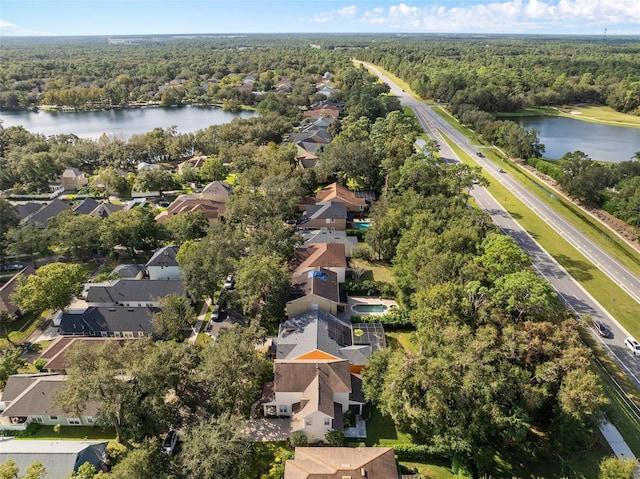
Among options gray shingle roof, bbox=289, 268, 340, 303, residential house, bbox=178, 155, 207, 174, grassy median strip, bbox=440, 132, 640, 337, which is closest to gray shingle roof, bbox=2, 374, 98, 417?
gray shingle roof, bbox=289, 268, 340, 303

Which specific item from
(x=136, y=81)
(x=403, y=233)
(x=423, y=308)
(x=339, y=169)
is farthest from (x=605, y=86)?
(x=136, y=81)

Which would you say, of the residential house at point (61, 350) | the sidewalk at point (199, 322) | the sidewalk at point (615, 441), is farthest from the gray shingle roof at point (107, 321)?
the sidewalk at point (615, 441)

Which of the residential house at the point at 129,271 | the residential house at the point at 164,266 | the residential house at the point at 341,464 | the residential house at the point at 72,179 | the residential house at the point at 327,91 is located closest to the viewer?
the residential house at the point at 341,464

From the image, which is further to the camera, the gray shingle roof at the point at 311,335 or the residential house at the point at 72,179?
the residential house at the point at 72,179

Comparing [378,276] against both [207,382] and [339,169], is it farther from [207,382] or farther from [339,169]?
[339,169]

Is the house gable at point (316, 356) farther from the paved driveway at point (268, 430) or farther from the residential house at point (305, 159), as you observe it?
the residential house at point (305, 159)

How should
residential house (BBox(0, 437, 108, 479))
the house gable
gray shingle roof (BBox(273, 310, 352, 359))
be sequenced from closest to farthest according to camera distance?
residential house (BBox(0, 437, 108, 479)), the house gable, gray shingle roof (BBox(273, 310, 352, 359))

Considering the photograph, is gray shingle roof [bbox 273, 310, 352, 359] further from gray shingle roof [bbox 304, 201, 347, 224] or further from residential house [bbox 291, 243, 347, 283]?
gray shingle roof [bbox 304, 201, 347, 224]
